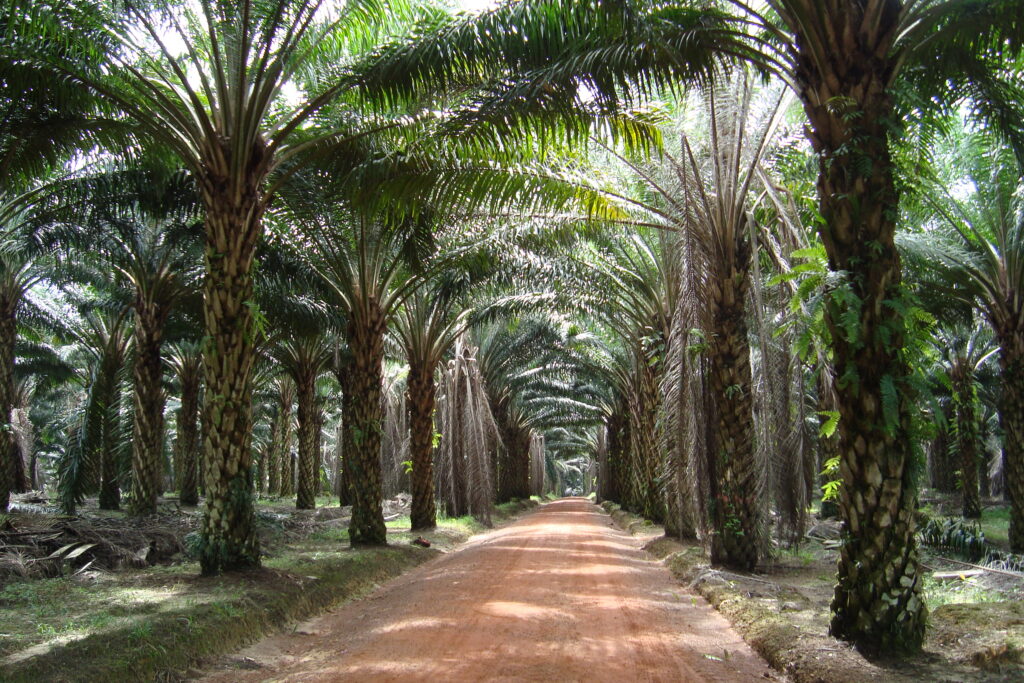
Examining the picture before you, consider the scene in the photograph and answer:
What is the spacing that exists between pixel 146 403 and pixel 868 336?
1441cm

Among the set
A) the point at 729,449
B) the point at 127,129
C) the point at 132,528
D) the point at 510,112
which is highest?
the point at 127,129

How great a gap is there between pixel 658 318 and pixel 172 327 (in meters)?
12.2

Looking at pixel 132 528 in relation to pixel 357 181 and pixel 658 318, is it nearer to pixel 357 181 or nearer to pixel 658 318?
pixel 357 181

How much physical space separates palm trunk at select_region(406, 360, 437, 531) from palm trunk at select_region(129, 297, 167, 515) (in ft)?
17.8

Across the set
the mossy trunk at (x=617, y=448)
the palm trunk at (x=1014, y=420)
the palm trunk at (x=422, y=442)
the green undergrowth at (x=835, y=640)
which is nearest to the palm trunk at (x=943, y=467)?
the mossy trunk at (x=617, y=448)

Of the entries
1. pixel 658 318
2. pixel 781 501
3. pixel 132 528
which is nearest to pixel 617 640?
pixel 781 501

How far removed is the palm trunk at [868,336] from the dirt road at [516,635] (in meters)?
1.06

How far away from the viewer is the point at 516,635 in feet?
22.6

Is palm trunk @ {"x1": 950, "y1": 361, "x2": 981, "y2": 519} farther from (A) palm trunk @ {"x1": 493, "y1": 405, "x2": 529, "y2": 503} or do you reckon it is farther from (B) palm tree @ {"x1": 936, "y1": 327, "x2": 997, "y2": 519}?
(A) palm trunk @ {"x1": 493, "y1": 405, "x2": 529, "y2": 503}

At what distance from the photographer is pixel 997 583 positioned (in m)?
8.95

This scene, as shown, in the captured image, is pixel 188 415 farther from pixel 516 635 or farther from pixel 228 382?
pixel 516 635

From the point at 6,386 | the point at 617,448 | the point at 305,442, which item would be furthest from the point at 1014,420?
the point at 617,448

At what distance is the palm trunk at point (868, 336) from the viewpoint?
18.8 ft

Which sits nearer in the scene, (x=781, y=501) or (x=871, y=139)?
(x=871, y=139)
